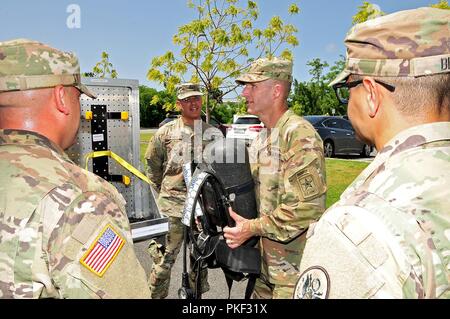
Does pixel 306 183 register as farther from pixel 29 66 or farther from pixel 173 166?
pixel 173 166

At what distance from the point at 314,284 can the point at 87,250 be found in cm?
66

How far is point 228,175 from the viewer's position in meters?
2.64

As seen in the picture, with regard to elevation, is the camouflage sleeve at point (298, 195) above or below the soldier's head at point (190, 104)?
below

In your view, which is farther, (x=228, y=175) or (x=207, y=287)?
(x=207, y=287)

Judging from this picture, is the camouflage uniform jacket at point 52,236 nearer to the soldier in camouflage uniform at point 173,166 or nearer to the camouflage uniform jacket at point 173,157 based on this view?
the soldier in camouflage uniform at point 173,166

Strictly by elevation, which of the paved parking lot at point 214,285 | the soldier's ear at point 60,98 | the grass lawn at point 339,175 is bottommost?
the grass lawn at point 339,175

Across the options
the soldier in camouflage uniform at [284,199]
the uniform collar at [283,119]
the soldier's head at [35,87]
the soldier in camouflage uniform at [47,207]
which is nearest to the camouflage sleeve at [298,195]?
the soldier in camouflage uniform at [284,199]

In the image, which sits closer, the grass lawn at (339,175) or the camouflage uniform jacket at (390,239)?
the camouflage uniform jacket at (390,239)

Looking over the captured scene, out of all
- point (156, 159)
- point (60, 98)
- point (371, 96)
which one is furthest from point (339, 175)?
point (60, 98)

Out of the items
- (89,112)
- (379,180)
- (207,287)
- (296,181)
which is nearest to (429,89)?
(379,180)

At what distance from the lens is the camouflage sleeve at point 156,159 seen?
184 inches

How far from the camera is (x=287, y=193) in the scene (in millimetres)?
2615

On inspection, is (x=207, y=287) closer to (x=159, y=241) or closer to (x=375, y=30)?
(x=159, y=241)

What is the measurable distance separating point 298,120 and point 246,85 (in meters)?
0.65
